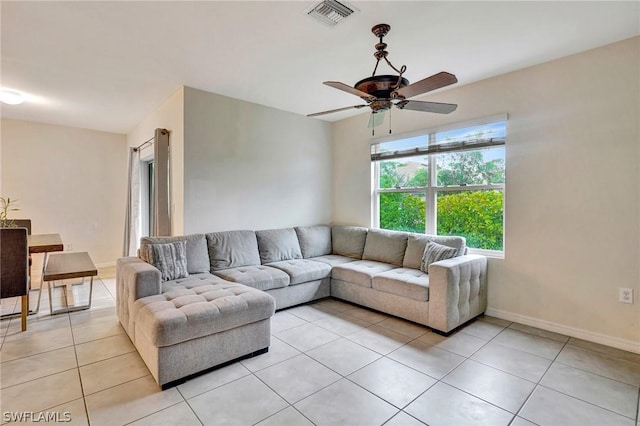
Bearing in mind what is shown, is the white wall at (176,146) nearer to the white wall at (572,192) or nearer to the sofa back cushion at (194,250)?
the sofa back cushion at (194,250)

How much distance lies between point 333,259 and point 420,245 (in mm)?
1241

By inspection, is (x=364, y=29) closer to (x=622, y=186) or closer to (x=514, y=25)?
(x=514, y=25)

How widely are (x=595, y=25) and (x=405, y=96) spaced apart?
1.63m

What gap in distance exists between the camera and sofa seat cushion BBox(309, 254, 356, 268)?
13.5ft

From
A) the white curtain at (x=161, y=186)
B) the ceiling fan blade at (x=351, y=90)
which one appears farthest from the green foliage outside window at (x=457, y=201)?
the white curtain at (x=161, y=186)

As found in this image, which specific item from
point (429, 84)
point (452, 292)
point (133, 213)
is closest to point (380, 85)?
point (429, 84)

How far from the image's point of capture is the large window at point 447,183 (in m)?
3.45

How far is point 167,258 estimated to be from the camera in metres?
3.13

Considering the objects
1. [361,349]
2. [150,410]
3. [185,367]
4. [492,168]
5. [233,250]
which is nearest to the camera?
[150,410]

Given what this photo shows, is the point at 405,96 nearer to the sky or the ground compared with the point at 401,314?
nearer to the sky

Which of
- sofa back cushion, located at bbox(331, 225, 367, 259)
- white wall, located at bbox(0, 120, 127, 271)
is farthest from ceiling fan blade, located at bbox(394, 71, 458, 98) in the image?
white wall, located at bbox(0, 120, 127, 271)

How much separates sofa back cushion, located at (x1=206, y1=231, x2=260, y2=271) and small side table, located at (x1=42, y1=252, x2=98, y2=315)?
1208 millimetres

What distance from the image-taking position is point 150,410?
1.83 metres

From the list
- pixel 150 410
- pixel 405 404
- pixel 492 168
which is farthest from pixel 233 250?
pixel 492 168
